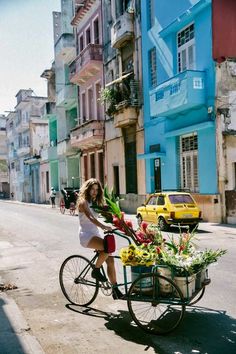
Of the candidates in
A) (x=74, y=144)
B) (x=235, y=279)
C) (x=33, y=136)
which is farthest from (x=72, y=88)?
(x=235, y=279)

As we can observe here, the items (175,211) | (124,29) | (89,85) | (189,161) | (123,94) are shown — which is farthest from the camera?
(89,85)

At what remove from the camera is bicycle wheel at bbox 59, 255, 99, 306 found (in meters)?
6.05

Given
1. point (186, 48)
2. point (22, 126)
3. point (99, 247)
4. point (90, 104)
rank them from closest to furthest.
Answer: point (99, 247) < point (186, 48) < point (90, 104) < point (22, 126)

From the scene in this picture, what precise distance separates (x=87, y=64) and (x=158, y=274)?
86.8 ft

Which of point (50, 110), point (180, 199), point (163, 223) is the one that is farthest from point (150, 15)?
point (50, 110)

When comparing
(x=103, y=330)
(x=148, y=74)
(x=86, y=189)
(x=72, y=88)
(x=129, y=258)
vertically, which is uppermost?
(x=72, y=88)

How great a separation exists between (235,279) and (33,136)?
51.2m

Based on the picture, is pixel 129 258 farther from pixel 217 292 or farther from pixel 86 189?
pixel 217 292

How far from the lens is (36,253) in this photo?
11.1 meters

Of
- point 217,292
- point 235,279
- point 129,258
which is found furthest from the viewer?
point 235,279

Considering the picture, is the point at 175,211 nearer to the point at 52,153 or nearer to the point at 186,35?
the point at 186,35

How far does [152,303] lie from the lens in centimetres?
504

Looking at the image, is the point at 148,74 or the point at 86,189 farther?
the point at 148,74

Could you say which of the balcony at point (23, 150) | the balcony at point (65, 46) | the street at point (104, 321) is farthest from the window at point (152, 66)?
the balcony at point (23, 150)
